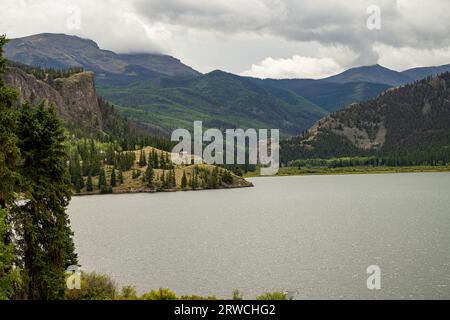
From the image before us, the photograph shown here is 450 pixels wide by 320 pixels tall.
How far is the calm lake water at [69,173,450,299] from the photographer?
62.4 metres

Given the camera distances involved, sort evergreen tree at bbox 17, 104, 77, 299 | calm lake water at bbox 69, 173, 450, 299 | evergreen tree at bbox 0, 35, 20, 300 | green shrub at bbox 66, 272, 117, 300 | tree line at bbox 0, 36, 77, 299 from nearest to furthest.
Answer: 1. evergreen tree at bbox 0, 35, 20, 300
2. tree line at bbox 0, 36, 77, 299
3. evergreen tree at bbox 17, 104, 77, 299
4. green shrub at bbox 66, 272, 117, 300
5. calm lake water at bbox 69, 173, 450, 299

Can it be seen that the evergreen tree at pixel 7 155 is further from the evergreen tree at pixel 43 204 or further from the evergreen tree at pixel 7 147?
the evergreen tree at pixel 43 204

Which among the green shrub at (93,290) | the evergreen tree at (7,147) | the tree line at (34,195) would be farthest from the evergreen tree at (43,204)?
the evergreen tree at (7,147)

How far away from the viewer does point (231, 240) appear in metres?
102

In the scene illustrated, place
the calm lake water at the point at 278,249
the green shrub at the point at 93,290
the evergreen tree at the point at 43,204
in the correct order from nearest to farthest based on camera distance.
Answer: the evergreen tree at the point at 43,204 → the green shrub at the point at 93,290 → the calm lake water at the point at 278,249

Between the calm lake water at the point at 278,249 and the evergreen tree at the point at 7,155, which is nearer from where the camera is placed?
the evergreen tree at the point at 7,155

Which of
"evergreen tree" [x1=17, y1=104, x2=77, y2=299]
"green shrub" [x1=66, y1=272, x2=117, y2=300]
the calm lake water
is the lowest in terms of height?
the calm lake water

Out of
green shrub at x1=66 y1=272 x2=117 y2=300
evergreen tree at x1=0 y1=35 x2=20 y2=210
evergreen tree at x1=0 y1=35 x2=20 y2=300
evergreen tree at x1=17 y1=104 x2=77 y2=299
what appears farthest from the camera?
green shrub at x1=66 y1=272 x2=117 y2=300

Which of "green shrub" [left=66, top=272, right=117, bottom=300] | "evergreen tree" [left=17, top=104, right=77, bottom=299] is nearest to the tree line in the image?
"evergreen tree" [left=17, top=104, right=77, bottom=299]

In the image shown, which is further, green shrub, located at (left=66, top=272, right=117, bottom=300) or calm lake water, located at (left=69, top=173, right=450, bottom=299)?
calm lake water, located at (left=69, top=173, right=450, bottom=299)

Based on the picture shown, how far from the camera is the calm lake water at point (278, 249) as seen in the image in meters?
62.4

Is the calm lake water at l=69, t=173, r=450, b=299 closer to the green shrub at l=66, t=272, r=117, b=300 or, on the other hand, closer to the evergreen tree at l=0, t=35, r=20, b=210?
Result: the green shrub at l=66, t=272, r=117, b=300

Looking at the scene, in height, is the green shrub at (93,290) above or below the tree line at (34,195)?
below
